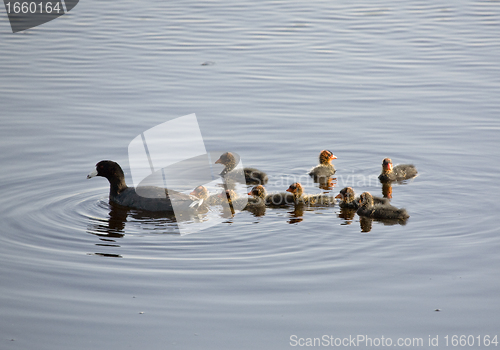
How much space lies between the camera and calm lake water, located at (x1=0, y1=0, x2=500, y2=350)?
18.0ft

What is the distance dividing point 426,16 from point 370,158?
43.3 feet

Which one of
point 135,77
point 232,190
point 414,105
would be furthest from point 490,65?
point 232,190

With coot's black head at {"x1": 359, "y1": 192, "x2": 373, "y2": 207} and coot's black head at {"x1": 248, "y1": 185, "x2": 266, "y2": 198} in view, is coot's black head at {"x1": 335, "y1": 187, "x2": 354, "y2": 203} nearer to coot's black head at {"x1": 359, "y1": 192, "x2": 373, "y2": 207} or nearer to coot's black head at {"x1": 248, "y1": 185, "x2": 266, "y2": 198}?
coot's black head at {"x1": 359, "y1": 192, "x2": 373, "y2": 207}

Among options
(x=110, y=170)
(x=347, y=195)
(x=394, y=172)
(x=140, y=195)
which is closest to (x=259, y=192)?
(x=347, y=195)

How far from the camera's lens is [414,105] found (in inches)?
502

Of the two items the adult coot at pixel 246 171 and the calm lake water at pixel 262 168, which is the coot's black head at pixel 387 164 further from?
the adult coot at pixel 246 171

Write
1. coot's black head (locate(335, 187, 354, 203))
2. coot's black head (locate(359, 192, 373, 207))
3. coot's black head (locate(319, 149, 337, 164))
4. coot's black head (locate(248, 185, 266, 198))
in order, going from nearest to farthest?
coot's black head (locate(359, 192, 373, 207)), coot's black head (locate(335, 187, 354, 203)), coot's black head (locate(248, 185, 266, 198)), coot's black head (locate(319, 149, 337, 164))

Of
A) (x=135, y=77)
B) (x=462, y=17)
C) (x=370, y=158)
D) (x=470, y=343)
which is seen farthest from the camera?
(x=462, y=17)

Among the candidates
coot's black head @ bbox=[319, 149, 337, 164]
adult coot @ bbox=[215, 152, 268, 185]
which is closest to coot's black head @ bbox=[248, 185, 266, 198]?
adult coot @ bbox=[215, 152, 268, 185]

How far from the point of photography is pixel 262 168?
9.82m

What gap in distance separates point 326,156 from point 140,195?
2942 mm

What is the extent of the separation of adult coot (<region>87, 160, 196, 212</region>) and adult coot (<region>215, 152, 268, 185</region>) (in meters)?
1.44

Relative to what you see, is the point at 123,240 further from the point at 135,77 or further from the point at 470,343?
the point at 135,77

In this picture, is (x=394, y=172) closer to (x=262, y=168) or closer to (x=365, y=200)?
(x=365, y=200)
